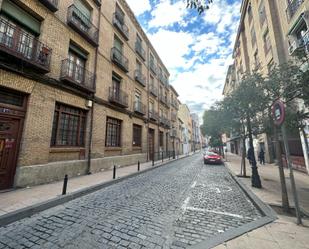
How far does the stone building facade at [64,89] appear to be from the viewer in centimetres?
638

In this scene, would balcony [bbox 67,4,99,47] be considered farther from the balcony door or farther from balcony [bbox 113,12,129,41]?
balcony [bbox 113,12,129,41]

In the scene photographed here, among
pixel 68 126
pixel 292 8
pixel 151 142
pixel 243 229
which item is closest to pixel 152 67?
pixel 151 142

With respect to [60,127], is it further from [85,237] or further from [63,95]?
[85,237]

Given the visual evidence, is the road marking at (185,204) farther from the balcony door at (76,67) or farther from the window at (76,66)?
the window at (76,66)

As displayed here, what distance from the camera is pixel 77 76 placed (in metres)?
9.55

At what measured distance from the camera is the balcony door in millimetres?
9164

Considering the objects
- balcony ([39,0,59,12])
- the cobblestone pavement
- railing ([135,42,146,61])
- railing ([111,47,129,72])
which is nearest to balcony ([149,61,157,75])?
railing ([135,42,146,61])

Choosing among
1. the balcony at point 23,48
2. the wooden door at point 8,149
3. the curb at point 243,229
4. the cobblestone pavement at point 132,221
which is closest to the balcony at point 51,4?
the balcony at point 23,48

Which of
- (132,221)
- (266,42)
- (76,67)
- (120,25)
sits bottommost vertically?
(132,221)

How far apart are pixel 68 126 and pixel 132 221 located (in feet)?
22.9

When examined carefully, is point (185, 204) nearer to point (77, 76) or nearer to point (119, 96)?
point (77, 76)

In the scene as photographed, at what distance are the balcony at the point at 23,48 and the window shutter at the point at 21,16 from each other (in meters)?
0.51

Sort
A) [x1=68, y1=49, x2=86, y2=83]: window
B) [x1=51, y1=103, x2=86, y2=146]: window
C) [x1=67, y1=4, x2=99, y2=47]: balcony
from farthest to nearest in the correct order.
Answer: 1. [x1=68, y1=49, x2=86, y2=83]: window
2. [x1=67, y1=4, x2=99, y2=47]: balcony
3. [x1=51, y1=103, x2=86, y2=146]: window

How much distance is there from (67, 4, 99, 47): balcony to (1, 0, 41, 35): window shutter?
184cm
